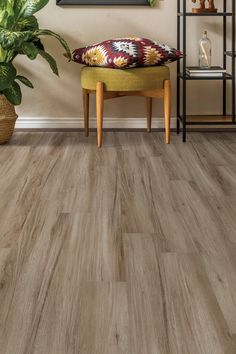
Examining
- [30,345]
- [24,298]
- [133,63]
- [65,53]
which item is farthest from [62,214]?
[65,53]

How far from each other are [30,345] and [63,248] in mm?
551

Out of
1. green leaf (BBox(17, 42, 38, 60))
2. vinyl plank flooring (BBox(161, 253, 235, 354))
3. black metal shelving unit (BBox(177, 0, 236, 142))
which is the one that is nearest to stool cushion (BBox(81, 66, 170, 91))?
black metal shelving unit (BBox(177, 0, 236, 142))

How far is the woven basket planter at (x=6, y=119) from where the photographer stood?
10.8 ft

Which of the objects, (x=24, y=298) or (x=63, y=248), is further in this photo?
(x=63, y=248)

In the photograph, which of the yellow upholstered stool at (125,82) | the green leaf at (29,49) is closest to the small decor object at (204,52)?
the yellow upholstered stool at (125,82)

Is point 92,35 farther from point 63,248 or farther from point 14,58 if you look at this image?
point 63,248

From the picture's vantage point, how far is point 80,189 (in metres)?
2.37

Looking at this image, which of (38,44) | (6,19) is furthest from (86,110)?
(6,19)

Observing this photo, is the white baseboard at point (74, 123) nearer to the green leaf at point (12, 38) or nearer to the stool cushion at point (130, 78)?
the stool cushion at point (130, 78)

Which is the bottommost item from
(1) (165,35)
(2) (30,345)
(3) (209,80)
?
(2) (30,345)

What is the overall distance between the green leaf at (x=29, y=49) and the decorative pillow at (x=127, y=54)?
283mm

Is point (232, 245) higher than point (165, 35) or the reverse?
the reverse

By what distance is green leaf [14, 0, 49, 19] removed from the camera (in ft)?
10.5

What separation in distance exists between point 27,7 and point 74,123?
76 centimetres
